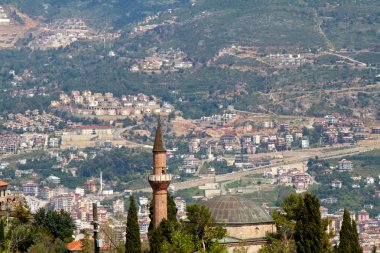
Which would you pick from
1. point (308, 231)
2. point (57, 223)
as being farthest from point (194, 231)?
point (57, 223)

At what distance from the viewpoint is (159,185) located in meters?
72.2

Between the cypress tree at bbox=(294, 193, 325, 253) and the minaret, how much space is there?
476 inches

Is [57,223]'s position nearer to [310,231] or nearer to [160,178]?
[160,178]

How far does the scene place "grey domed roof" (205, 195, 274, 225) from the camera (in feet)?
240

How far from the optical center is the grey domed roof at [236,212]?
73.1 meters

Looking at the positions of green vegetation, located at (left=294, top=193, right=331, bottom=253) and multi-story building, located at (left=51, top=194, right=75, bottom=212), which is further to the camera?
multi-story building, located at (left=51, top=194, right=75, bottom=212)

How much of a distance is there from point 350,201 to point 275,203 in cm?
1616

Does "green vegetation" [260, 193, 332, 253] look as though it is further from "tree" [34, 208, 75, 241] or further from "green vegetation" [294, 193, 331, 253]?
"tree" [34, 208, 75, 241]

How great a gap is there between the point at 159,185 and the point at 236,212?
4.10 m

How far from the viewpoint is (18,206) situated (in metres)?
79.1

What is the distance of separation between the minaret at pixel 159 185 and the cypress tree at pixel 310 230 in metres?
12.1

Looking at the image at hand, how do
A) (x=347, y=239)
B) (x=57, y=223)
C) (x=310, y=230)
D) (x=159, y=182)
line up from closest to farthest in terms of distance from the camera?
(x=310, y=230), (x=347, y=239), (x=159, y=182), (x=57, y=223)

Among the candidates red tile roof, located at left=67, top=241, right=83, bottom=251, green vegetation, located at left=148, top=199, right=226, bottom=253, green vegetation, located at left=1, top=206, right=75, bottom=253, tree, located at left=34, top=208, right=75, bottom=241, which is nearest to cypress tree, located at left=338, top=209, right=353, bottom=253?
green vegetation, located at left=148, top=199, right=226, bottom=253

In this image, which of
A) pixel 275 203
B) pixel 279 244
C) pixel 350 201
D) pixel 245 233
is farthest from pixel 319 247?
pixel 350 201
